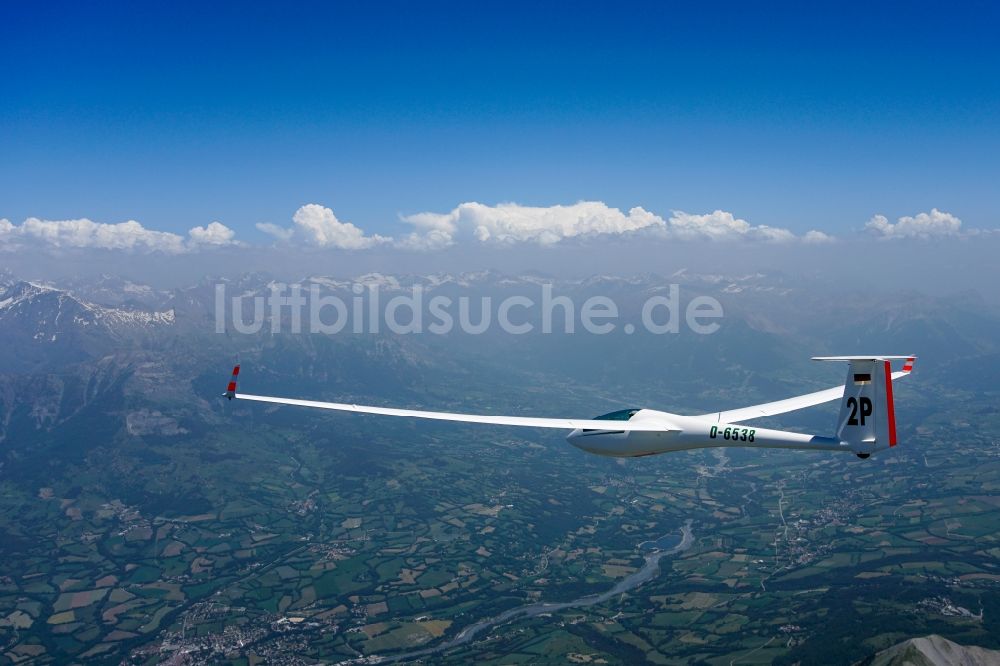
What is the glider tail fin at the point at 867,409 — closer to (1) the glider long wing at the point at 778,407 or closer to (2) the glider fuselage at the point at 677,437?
(2) the glider fuselage at the point at 677,437

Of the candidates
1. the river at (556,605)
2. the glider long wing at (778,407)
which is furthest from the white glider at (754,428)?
the river at (556,605)

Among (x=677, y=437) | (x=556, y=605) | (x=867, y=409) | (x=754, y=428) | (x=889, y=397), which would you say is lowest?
(x=556, y=605)

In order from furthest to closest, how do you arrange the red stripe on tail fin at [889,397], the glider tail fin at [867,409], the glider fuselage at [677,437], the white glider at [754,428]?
the glider fuselage at [677,437] < the white glider at [754,428] < the glider tail fin at [867,409] < the red stripe on tail fin at [889,397]

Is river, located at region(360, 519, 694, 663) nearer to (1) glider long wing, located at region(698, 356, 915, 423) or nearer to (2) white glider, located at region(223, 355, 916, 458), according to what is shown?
(2) white glider, located at region(223, 355, 916, 458)

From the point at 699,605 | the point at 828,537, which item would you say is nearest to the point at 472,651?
the point at 699,605

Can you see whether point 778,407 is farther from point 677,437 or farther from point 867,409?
point 867,409

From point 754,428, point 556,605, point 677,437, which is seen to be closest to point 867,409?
point 754,428

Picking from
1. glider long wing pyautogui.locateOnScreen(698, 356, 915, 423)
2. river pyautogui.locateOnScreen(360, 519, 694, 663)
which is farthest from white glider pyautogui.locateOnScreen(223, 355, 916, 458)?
river pyautogui.locateOnScreen(360, 519, 694, 663)
